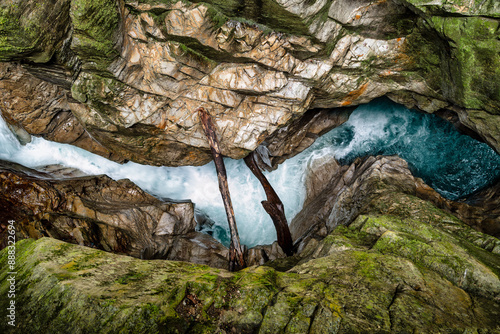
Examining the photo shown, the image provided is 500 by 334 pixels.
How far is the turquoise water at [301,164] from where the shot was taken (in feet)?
31.7

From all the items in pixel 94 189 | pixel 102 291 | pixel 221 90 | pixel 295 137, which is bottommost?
pixel 102 291

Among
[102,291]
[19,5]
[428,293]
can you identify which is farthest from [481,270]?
[19,5]

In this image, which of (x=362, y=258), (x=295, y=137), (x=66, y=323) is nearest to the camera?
(x=66, y=323)

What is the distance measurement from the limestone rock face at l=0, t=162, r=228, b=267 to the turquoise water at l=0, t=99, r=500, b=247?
1306 mm

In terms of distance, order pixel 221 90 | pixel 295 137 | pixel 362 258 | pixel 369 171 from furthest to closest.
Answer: pixel 295 137
pixel 369 171
pixel 221 90
pixel 362 258

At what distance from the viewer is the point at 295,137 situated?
11.6 m

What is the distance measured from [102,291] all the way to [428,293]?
4832 millimetres

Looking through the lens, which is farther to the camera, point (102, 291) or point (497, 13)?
point (497, 13)

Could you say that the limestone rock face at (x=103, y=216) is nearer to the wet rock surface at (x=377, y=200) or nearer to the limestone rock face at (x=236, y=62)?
the limestone rock face at (x=236, y=62)

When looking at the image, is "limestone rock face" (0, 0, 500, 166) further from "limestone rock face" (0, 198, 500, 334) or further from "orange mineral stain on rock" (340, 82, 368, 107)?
→ "limestone rock face" (0, 198, 500, 334)

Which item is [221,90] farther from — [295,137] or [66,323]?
[66,323]

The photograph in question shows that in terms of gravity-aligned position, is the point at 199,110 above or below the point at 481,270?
above

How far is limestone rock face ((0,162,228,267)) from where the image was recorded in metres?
7.64

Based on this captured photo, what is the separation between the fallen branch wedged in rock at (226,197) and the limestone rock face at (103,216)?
111cm
